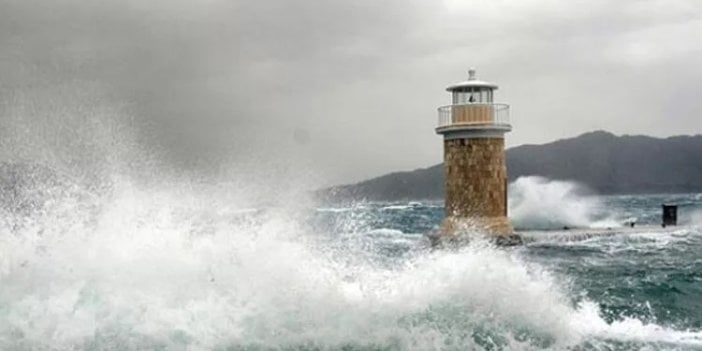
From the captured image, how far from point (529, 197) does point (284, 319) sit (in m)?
24.2

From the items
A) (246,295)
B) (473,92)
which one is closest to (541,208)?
(473,92)

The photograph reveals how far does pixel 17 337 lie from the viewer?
25.6 feet

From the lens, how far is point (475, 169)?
2112 cm

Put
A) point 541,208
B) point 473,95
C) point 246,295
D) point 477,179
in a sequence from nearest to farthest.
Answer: point 246,295 < point 477,179 < point 473,95 < point 541,208

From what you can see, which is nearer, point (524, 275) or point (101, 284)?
point (101, 284)

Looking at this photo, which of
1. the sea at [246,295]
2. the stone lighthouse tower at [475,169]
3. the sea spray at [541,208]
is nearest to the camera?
the sea at [246,295]

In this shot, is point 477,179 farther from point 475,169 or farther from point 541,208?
point 541,208

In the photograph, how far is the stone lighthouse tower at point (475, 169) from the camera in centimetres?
2112

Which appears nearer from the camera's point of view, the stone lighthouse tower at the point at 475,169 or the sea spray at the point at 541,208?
the stone lighthouse tower at the point at 475,169

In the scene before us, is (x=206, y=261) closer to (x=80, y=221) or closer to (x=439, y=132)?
(x=80, y=221)

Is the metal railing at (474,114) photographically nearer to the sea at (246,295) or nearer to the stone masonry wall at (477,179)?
the stone masonry wall at (477,179)

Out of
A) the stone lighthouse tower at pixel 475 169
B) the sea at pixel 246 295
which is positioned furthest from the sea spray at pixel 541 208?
the sea at pixel 246 295

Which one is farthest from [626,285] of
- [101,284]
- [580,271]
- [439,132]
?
[101,284]

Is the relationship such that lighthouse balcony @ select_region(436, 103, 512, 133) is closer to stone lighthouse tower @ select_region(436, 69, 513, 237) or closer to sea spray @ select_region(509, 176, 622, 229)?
stone lighthouse tower @ select_region(436, 69, 513, 237)
